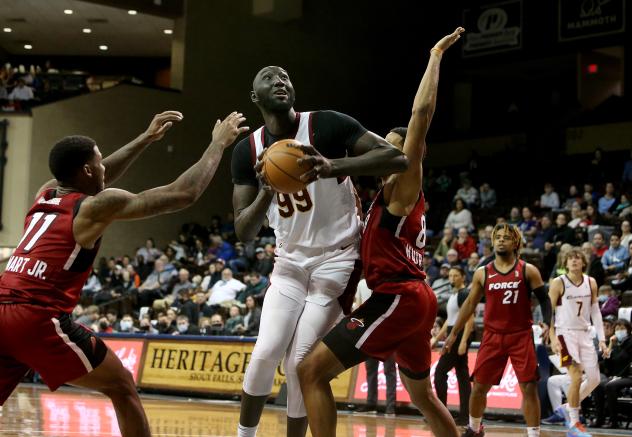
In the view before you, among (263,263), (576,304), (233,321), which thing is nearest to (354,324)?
(576,304)

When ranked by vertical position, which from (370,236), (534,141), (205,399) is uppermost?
(534,141)

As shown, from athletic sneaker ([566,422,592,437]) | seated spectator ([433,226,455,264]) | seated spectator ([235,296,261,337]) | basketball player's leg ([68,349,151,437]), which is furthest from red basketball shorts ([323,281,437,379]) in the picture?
seated spectator ([433,226,455,264])

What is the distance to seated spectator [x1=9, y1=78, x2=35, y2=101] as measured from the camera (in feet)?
84.0

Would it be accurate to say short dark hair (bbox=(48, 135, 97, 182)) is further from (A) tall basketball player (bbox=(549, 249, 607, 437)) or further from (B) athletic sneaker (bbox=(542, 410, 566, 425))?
→ (B) athletic sneaker (bbox=(542, 410, 566, 425))

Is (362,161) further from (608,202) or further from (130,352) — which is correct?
(608,202)

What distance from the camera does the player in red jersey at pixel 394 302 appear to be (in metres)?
5.21

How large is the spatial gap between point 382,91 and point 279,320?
2596cm

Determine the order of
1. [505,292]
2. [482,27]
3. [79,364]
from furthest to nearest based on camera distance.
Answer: [482,27] < [505,292] < [79,364]

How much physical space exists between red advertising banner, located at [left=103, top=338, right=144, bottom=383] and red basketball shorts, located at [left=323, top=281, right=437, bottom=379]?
1181 centimetres

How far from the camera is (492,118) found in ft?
102

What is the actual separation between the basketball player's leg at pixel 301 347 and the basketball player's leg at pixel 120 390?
862mm

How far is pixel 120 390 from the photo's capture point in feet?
16.2

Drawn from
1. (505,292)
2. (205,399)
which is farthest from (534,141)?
(505,292)

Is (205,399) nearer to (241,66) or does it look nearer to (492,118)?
(241,66)
